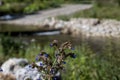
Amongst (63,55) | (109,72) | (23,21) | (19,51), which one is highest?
(63,55)

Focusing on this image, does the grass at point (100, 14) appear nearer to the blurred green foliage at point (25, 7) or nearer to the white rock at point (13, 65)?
the blurred green foliage at point (25, 7)

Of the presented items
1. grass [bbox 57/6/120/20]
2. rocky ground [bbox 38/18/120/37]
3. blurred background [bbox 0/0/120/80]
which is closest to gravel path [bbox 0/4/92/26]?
blurred background [bbox 0/0/120/80]

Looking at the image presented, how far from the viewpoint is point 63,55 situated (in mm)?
5711

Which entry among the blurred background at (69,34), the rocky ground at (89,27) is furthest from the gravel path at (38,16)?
the rocky ground at (89,27)

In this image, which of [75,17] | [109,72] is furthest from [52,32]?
[109,72]

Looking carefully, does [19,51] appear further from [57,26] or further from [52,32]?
[57,26]

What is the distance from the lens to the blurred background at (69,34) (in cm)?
938

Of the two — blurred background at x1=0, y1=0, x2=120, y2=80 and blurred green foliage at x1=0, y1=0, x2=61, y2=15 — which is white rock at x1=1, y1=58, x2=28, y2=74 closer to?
blurred background at x1=0, y1=0, x2=120, y2=80

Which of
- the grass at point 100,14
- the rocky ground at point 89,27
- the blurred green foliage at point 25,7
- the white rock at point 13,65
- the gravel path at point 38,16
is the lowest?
the blurred green foliage at point 25,7

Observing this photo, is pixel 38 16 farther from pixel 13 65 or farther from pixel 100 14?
pixel 13 65

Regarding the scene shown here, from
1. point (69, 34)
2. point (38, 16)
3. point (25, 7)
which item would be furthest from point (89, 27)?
point (25, 7)

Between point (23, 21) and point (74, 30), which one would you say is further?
point (23, 21)

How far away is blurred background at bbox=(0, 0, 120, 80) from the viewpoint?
9.38m

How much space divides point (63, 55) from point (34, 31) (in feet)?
66.9
